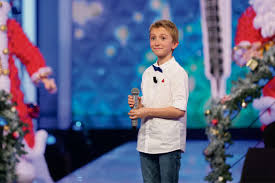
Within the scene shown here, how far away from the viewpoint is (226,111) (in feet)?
6.59

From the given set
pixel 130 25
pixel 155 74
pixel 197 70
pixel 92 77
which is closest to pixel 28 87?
pixel 92 77

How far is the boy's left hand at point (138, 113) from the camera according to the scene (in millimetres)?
2090

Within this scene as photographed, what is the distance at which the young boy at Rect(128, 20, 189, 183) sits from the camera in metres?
2.14

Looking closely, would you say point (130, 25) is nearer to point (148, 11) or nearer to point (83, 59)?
point (148, 11)

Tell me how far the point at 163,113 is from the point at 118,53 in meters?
5.20

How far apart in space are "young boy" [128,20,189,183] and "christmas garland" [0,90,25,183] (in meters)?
0.57

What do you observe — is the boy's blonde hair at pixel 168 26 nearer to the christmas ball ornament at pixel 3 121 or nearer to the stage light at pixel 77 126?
the christmas ball ornament at pixel 3 121

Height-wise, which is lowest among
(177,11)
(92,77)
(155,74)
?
(92,77)

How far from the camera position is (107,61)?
23.9 feet

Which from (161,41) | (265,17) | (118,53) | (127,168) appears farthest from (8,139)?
(118,53)

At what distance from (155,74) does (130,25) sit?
5.09 m

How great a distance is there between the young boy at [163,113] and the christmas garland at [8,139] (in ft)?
1.86

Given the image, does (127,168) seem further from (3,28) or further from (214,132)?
(214,132)

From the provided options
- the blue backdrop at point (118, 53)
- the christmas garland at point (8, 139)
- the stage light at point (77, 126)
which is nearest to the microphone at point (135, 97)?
the christmas garland at point (8, 139)
